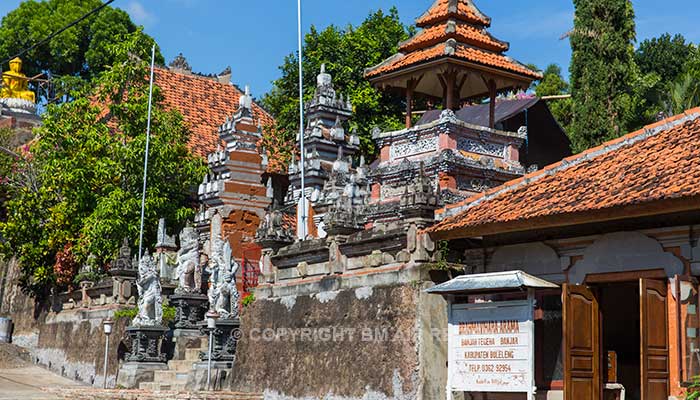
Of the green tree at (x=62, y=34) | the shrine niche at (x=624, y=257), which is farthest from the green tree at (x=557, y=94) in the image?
the shrine niche at (x=624, y=257)

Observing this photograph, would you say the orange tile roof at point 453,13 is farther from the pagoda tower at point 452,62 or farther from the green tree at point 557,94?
the green tree at point 557,94

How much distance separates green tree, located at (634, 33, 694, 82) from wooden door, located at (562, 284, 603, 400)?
31.0 m

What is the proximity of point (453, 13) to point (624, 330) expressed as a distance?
32.4 ft

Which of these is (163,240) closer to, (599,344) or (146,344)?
(146,344)

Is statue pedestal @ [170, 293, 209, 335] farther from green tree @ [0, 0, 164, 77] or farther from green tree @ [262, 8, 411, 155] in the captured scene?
green tree @ [0, 0, 164, 77]

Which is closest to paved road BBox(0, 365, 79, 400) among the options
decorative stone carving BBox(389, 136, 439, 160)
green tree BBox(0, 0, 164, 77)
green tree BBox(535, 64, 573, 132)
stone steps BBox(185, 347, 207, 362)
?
stone steps BBox(185, 347, 207, 362)

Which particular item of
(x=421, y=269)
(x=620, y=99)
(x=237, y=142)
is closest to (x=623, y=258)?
(x=421, y=269)

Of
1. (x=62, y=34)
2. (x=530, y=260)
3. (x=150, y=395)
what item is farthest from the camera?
(x=62, y=34)

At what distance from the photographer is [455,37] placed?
23.0 m

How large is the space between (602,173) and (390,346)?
15.3 feet

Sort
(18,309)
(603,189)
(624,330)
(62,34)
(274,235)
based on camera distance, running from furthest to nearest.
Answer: (62,34) → (18,309) → (274,235) → (624,330) → (603,189)

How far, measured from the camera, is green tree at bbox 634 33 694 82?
1689 inches

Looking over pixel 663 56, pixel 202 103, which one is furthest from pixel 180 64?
pixel 663 56

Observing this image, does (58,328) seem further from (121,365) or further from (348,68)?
(348,68)
